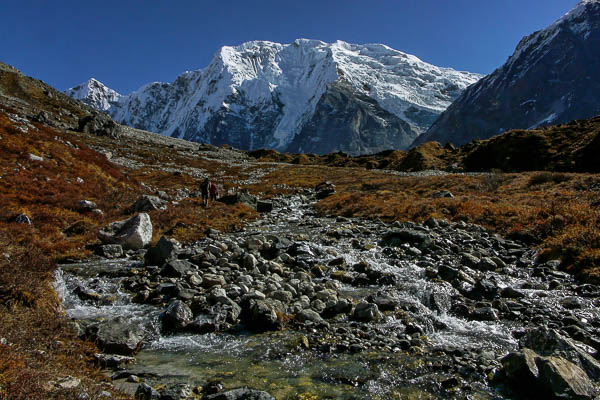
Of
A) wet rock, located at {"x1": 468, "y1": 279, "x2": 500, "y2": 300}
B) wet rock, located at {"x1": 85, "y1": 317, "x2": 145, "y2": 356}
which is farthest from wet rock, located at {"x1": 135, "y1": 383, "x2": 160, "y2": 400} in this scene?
wet rock, located at {"x1": 468, "y1": 279, "x2": 500, "y2": 300}

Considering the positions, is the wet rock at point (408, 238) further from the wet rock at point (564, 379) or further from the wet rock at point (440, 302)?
the wet rock at point (564, 379)

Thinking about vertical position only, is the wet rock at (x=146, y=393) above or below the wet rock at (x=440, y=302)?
below

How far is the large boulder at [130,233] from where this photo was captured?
1284cm

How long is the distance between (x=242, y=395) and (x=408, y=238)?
35.8 ft

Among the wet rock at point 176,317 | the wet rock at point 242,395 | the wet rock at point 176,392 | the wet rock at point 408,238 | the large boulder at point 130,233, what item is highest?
the wet rock at point 408,238

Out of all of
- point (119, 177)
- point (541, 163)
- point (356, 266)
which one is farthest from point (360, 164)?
point (356, 266)

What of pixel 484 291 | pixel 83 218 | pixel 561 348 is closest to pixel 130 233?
pixel 83 218

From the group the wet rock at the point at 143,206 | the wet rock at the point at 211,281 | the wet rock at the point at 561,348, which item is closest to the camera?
the wet rock at the point at 561,348

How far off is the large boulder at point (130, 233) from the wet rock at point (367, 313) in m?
9.54

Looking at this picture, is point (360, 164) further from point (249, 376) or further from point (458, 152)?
point (249, 376)

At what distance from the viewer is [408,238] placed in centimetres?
1405

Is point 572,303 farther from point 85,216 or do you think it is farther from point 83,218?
point 85,216

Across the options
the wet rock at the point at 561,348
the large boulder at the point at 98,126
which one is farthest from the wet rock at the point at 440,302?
the large boulder at the point at 98,126

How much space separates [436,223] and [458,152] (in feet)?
187
